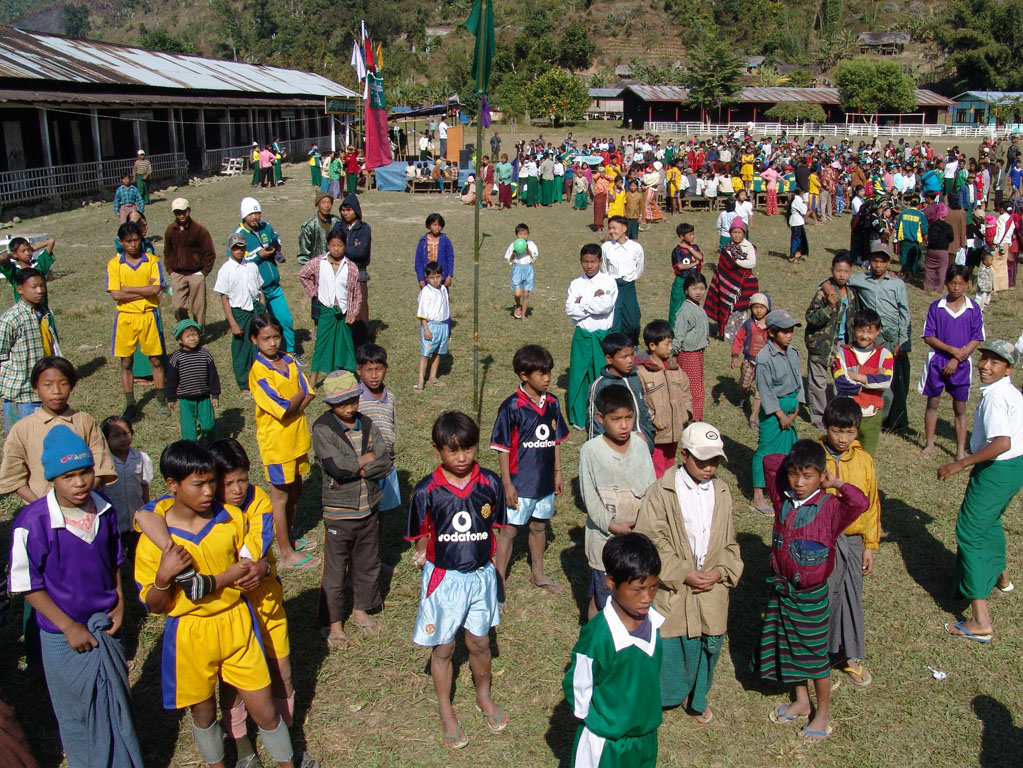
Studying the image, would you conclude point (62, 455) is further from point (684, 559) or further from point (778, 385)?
point (778, 385)

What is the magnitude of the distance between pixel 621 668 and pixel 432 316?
577cm

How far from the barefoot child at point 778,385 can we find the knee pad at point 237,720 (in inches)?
154

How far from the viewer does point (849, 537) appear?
4.23m

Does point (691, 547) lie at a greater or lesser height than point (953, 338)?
lesser

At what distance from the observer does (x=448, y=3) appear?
12769 cm

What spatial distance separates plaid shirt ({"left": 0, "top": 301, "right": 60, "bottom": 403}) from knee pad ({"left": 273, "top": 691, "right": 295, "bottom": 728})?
3.54 m

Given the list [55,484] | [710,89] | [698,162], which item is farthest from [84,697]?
[710,89]

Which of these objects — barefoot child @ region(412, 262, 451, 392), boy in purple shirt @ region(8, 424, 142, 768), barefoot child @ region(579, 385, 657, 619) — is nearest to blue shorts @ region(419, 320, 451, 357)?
barefoot child @ region(412, 262, 451, 392)

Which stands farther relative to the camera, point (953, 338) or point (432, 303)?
point (432, 303)

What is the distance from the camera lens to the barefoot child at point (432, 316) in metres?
8.19

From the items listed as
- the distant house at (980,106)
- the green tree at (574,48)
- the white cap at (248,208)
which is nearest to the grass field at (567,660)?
the white cap at (248,208)

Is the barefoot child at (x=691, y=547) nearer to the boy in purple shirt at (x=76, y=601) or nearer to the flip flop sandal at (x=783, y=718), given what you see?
the flip flop sandal at (x=783, y=718)

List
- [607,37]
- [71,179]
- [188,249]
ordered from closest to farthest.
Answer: [188,249]
[71,179]
[607,37]

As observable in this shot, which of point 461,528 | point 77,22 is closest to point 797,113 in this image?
point 461,528
